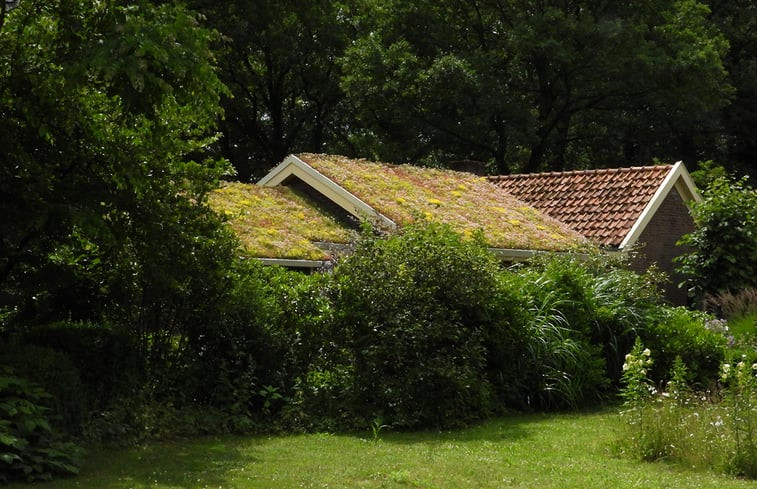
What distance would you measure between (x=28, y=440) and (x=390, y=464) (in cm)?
353

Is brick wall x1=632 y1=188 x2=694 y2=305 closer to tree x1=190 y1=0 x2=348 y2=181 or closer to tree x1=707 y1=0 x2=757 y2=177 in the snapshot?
tree x1=190 y1=0 x2=348 y2=181

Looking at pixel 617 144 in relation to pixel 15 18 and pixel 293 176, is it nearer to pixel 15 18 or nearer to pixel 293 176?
pixel 293 176

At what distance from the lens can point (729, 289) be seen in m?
21.7

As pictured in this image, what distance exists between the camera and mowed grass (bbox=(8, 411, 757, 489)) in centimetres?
894

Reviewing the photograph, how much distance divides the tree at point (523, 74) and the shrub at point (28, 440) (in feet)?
87.9

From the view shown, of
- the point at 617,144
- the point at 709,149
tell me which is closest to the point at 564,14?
the point at 617,144

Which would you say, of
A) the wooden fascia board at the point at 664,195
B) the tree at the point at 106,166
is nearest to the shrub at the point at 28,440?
the tree at the point at 106,166

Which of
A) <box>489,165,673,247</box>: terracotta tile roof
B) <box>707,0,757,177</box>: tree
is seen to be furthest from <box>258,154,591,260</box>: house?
<box>707,0,757,177</box>: tree

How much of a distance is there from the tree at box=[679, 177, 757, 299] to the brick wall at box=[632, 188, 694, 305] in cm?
139

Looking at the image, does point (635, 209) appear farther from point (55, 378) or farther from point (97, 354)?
point (55, 378)

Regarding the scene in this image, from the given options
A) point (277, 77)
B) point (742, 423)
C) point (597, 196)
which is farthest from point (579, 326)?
point (277, 77)

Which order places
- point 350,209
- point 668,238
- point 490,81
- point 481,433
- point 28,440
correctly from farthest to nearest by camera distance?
point 490,81
point 668,238
point 350,209
point 481,433
point 28,440

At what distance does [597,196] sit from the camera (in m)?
25.3

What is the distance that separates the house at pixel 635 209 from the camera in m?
23.5
